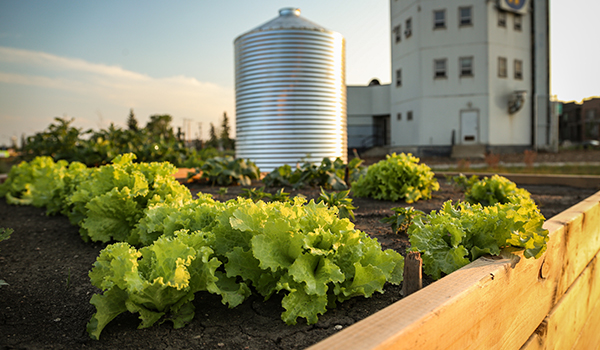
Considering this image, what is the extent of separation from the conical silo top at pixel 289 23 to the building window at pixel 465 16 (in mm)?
17293

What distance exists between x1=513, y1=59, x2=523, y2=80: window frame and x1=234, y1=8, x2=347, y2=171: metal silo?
19.0m

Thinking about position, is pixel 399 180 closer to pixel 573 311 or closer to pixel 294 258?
pixel 573 311

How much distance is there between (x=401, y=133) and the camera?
23578mm

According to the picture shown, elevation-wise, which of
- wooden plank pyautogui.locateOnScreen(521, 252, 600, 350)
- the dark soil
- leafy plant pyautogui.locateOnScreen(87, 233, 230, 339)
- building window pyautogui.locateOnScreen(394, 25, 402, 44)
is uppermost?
building window pyautogui.locateOnScreen(394, 25, 402, 44)

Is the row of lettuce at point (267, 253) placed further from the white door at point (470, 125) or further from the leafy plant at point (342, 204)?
the white door at point (470, 125)

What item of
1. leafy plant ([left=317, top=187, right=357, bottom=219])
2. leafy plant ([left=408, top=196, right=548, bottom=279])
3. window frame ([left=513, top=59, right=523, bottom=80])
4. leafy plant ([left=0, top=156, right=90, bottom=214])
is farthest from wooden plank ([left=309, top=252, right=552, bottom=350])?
window frame ([left=513, top=59, right=523, bottom=80])

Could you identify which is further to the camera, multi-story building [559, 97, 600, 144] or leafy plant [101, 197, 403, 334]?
multi-story building [559, 97, 600, 144]

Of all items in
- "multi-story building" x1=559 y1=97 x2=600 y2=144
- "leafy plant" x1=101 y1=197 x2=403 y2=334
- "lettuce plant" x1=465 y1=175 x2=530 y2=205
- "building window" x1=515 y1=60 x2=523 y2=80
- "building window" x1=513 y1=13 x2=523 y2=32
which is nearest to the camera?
"leafy plant" x1=101 y1=197 x2=403 y2=334

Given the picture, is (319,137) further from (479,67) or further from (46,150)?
(479,67)

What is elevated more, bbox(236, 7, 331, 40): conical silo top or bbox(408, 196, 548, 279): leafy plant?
bbox(236, 7, 331, 40): conical silo top

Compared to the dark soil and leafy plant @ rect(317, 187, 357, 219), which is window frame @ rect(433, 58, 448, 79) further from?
the dark soil

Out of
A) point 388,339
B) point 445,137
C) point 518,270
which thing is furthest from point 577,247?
point 445,137

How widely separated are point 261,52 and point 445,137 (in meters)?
17.2

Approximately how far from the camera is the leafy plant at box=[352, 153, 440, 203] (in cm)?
443
